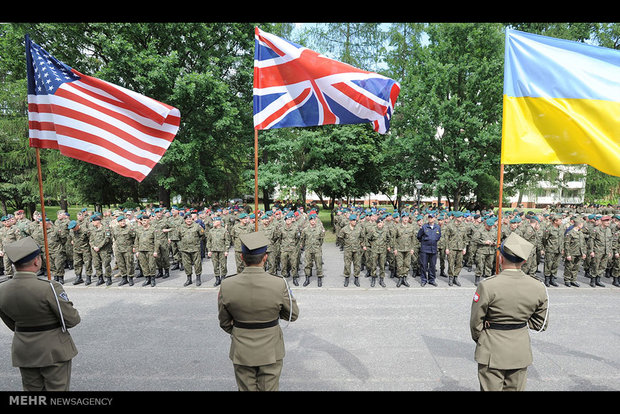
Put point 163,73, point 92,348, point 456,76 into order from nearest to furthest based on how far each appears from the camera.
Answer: point 92,348
point 163,73
point 456,76

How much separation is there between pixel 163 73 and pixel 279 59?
15275 mm

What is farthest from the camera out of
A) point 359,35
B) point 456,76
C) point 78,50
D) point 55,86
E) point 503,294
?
point 359,35

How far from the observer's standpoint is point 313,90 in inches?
211

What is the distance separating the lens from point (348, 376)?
15.7 feet

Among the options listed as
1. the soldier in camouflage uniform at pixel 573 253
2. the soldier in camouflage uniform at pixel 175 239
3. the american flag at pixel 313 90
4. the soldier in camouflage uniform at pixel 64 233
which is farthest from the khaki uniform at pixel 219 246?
the soldier in camouflage uniform at pixel 573 253

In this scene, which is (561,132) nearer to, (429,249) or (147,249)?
(429,249)

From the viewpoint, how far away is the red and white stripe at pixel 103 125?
182 inches

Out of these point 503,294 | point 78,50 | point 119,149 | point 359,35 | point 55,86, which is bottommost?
point 503,294

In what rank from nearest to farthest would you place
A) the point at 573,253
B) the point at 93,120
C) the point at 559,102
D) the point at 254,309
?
the point at 254,309
the point at 559,102
the point at 93,120
the point at 573,253

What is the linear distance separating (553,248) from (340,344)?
316 inches

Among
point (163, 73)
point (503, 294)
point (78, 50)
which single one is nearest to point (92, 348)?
point (503, 294)

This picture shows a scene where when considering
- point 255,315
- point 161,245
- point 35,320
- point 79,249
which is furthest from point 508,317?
point 79,249

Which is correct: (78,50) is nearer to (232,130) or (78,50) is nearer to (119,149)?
(232,130)

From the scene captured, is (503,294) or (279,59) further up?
(279,59)
